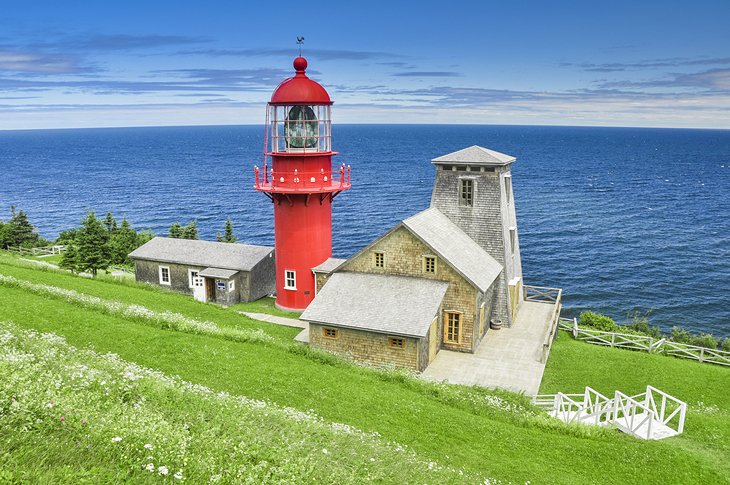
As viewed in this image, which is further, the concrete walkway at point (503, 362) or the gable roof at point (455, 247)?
the gable roof at point (455, 247)

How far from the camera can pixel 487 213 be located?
30391mm

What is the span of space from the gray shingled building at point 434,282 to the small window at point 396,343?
0.14 feet

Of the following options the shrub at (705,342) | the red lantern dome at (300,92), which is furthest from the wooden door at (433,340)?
the shrub at (705,342)

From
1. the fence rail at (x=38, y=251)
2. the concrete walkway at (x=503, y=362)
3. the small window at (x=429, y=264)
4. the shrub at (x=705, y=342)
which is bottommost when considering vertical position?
the shrub at (x=705, y=342)

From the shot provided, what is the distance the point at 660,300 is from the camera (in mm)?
46281

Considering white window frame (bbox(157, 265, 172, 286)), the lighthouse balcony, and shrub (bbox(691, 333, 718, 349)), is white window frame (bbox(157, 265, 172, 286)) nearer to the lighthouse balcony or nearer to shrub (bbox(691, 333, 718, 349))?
the lighthouse balcony

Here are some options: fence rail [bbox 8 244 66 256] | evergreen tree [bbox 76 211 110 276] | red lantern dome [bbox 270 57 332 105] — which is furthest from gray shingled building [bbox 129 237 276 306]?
fence rail [bbox 8 244 66 256]

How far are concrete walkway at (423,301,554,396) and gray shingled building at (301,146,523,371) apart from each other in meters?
0.54

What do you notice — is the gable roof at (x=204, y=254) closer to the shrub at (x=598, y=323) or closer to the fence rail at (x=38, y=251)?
the fence rail at (x=38, y=251)

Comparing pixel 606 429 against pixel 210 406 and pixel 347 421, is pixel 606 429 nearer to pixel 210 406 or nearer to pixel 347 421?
pixel 347 421

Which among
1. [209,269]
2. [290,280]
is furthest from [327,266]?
[209,269]

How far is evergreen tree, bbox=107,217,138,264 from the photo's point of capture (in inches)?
1858

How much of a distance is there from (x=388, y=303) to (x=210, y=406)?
42.8 ft

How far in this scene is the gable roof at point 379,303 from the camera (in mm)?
24531
